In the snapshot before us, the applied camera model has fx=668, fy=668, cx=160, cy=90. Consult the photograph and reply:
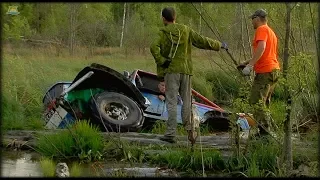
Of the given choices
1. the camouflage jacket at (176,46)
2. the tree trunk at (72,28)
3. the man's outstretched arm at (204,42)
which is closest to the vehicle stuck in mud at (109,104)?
the camouflage jacket at (176,46)

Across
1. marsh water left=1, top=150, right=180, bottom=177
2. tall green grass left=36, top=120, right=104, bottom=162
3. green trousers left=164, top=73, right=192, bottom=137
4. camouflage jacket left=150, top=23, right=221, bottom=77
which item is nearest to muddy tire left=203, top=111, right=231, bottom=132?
green trousers left=164, top=73, right=192, bottom=137

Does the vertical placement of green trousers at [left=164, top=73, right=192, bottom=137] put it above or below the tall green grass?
above

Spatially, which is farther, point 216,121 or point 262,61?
point 216,121

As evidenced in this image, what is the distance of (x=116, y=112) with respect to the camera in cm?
1045

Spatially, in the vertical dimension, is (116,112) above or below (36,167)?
above

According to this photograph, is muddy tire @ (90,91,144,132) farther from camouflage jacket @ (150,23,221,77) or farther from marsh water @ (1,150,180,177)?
marsh water @ (1,150,180,177)

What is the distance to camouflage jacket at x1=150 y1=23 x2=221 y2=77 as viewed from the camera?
8922mm

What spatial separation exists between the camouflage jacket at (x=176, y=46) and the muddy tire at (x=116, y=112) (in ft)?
4.63

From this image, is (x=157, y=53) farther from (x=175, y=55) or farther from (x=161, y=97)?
(x=161, y=97)

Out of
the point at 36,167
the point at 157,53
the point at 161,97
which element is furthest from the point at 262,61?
the point at 36,167

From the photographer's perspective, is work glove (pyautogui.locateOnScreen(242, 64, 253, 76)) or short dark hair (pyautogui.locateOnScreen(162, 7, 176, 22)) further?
short dark hair (pyautogui.locateOnScreen(162, 7, 176, 22))

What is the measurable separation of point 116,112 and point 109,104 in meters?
0.17

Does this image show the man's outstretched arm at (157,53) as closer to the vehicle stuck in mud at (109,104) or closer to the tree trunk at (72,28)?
the vehicle stuck in mud at (109,104)

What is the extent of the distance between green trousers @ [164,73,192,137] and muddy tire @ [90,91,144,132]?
105cm
